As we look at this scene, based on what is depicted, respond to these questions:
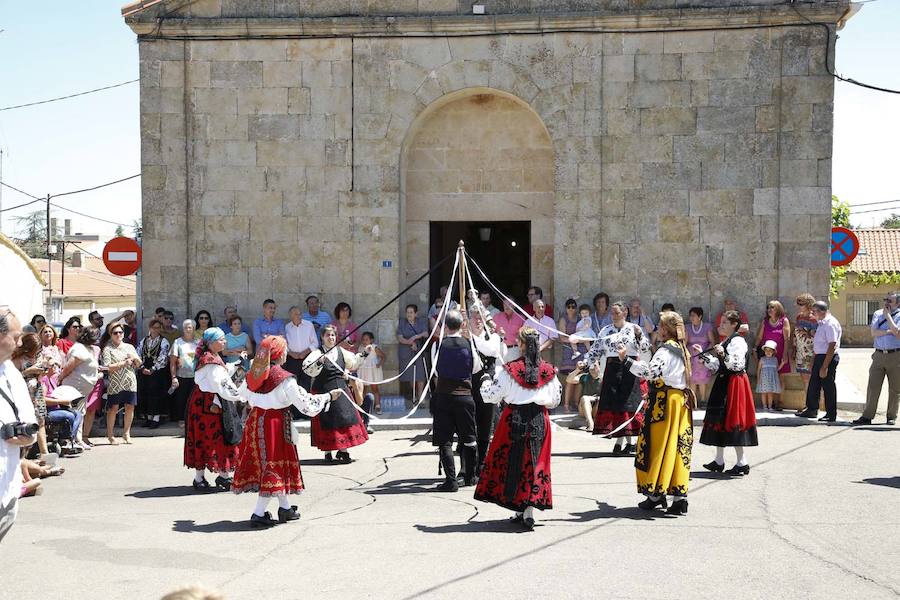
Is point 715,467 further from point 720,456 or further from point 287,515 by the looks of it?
point 287,515

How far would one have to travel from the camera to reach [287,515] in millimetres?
8523

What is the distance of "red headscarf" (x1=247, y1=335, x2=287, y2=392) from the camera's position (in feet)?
27.6

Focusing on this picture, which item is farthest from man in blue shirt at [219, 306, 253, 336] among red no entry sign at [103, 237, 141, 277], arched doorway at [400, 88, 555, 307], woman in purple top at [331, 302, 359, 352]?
arched doorway at [400, 88, 555, 307]

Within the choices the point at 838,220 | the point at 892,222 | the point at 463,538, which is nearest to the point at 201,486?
the point at 463,538

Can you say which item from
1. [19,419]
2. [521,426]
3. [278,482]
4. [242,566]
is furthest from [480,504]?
[19,419]

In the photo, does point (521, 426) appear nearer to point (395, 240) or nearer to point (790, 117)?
point (395, 240)

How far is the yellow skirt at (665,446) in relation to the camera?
8.62 meters

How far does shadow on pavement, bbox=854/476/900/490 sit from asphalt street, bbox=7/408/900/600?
18 millimetres

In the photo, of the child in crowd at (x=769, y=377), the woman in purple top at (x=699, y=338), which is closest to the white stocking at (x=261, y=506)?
the woman in purple top at (x=699, y=338)

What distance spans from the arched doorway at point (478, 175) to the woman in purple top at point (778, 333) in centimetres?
334

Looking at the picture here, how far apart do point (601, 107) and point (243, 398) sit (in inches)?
330

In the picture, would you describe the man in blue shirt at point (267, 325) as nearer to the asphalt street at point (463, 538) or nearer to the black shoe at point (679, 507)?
the asphalt street at point (463, 538)

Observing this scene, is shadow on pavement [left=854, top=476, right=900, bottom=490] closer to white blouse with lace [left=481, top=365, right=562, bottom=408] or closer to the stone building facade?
white blouse with lace [left=481, top=365, right=562, bottom=408]

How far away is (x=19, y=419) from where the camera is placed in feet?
17.1
